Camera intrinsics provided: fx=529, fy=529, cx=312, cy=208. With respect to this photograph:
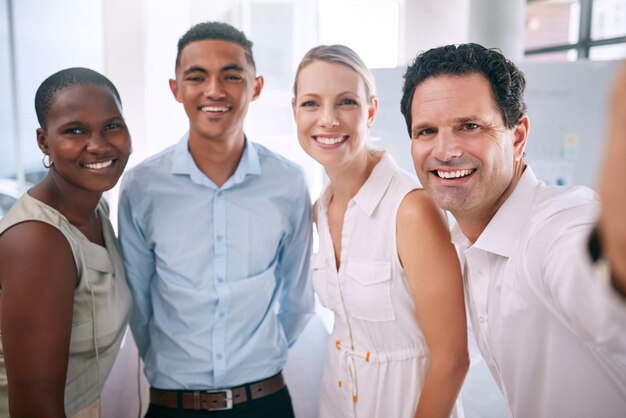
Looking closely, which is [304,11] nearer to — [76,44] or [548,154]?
[76,44]

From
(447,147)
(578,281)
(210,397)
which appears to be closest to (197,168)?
(210,397)

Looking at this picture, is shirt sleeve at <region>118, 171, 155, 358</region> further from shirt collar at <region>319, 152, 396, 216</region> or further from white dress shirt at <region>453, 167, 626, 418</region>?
white dress shirt at <region>453, 167, 626, 418</region>

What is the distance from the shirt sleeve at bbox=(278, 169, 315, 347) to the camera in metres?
1.89

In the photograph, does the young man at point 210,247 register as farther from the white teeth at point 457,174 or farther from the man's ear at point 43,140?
the white teeth at point 457,174

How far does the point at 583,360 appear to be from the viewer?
102 centimetres

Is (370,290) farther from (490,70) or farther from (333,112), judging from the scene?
(490,70)

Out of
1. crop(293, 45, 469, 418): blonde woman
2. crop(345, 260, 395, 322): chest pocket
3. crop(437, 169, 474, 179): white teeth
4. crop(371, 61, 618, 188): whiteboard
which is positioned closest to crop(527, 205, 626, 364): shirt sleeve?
crop(437, 169, 474, 179): white teeth

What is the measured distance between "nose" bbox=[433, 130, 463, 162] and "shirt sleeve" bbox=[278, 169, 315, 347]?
735 mm

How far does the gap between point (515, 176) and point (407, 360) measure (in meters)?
0.58

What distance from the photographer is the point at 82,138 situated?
4.75 feet

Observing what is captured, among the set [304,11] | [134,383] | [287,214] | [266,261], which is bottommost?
[134,383]

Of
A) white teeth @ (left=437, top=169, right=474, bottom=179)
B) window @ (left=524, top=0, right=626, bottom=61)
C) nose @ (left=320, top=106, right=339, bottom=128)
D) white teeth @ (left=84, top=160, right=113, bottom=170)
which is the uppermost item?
window @ (left=524, top=0, right=626, bottom=61)

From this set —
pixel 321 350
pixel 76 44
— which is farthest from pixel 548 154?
pixel 76 44

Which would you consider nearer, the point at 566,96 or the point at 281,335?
the point at 281,335
